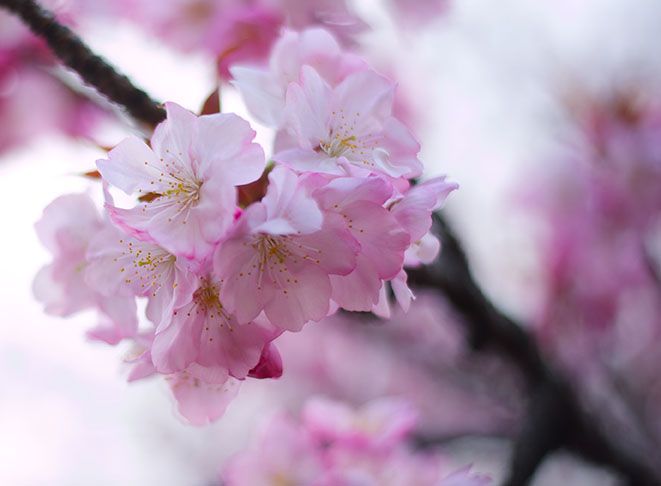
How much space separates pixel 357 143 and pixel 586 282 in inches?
52.1

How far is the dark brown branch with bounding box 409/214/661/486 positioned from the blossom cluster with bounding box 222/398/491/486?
0.41ft

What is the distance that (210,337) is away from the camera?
0.47 meters

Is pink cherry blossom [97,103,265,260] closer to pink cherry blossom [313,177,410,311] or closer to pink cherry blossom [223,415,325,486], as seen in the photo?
pink cherry blossom [313,177,410,311]

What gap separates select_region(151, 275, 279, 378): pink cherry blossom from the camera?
454 mm

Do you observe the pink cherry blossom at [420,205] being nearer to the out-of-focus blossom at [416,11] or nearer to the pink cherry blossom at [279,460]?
the pink cherry blossom at [279,460]

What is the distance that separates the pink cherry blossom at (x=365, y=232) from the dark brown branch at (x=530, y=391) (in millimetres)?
402

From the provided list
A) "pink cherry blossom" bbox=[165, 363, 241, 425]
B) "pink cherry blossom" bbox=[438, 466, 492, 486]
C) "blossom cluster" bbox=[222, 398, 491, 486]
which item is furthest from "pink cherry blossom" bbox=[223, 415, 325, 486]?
"pink cherry blossom" bbox=[165, 363, 241, 425]

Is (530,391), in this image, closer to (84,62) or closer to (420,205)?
(420,205)

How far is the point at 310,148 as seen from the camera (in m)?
0.47

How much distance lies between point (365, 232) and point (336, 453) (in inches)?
19.1

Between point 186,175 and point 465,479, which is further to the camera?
point 465,479

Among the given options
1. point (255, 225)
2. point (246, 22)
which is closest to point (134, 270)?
point (255, 225)

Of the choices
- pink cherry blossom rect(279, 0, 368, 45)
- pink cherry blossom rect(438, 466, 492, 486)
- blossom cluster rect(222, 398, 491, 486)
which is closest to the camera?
pink cherry blossom rect(438, 466, 492, 486)

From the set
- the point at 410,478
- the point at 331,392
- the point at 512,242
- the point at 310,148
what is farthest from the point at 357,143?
the point at 331,392
